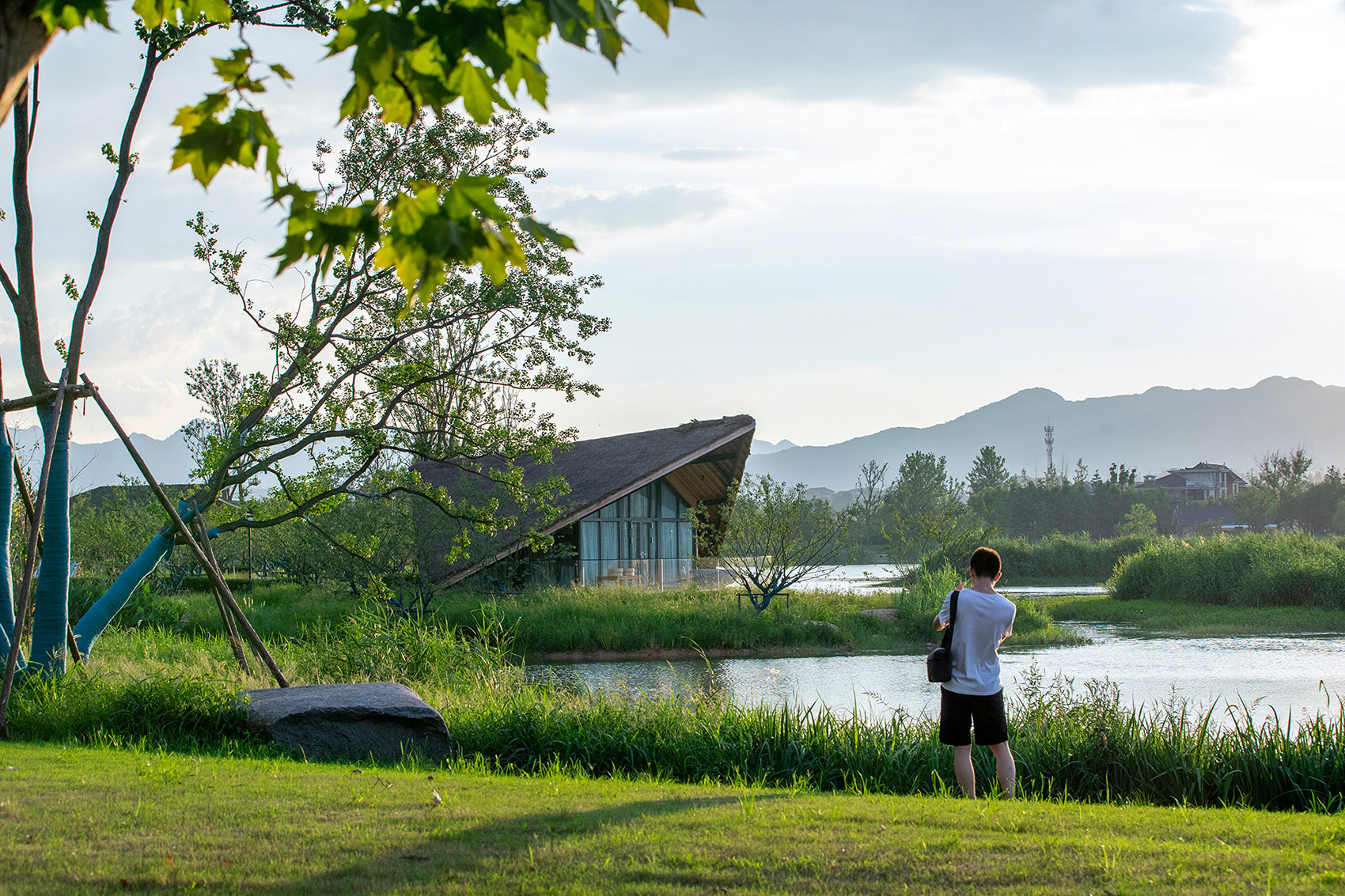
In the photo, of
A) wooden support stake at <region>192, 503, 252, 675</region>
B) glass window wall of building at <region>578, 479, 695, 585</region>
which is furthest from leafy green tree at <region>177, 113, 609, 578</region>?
glass window wall of building at <region>578, 479, 695, 585</region>

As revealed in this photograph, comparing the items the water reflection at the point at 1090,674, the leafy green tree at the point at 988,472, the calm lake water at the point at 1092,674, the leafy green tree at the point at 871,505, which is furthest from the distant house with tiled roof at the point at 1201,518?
the water reflection at the point at 1090,674

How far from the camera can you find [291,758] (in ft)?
23.8

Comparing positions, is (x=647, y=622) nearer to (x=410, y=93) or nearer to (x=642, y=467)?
(x=642, y=467)

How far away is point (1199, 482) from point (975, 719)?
380ft

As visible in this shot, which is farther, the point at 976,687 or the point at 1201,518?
the point at 1201,518

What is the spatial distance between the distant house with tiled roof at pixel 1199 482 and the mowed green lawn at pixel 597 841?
10726cm

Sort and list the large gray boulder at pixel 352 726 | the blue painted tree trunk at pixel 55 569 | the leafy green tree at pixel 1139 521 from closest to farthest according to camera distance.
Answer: the large gray boulder at pixel 352 726 < the blue painted tree trunk at pixel 55 569 < the leafy green tree at pixel 1139 521

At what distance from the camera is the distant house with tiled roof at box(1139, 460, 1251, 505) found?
343 feet

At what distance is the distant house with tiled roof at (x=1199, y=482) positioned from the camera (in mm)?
104438

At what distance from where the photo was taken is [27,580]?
26.7ft

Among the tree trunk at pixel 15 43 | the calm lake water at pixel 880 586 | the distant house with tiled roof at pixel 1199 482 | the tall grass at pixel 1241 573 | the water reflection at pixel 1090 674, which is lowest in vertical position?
the calm lake water at pixel 880 586

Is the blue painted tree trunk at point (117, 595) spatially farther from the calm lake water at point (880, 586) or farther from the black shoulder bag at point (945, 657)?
the calm lake water at point (880, 586)

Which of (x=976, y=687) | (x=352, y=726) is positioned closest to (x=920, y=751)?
(x=976, y=687)

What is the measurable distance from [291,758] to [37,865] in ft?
11.0
